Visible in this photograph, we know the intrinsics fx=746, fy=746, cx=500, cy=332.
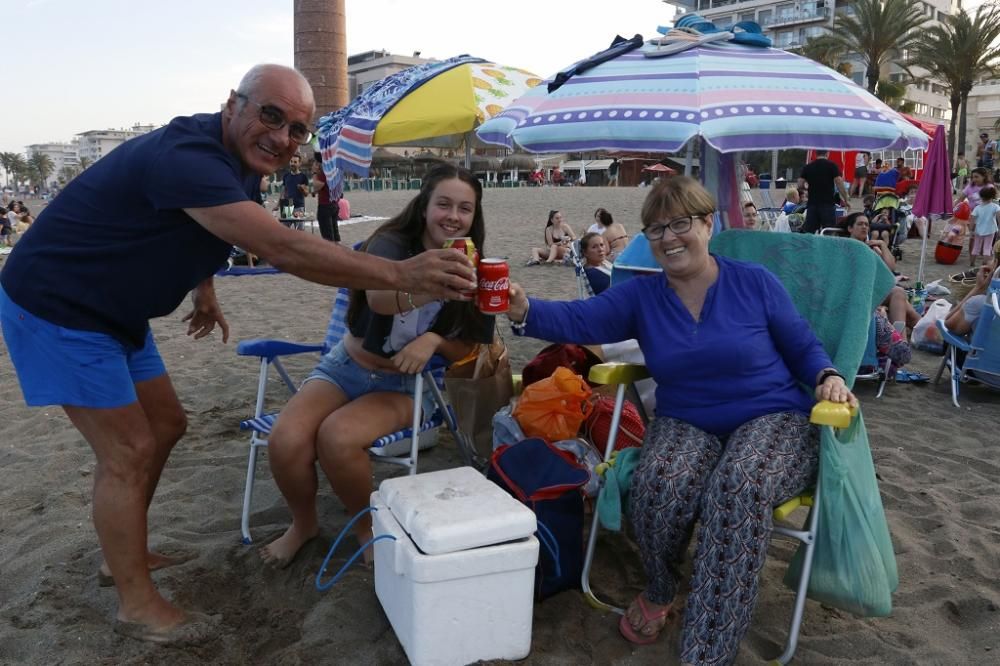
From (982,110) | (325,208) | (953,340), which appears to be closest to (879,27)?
(325,208)

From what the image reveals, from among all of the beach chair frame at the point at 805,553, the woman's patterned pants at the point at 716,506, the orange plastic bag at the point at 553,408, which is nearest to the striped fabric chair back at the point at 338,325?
the orange plastic bag at the point at 553,408

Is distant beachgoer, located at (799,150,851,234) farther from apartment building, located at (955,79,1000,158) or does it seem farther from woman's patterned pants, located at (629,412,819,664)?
apartment building, located at (955,79,1000,158)

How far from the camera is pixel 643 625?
2.28m

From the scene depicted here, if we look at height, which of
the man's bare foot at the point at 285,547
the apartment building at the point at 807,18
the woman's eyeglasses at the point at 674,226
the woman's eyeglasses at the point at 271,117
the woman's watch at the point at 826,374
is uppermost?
the apartment building at the point at 807,18

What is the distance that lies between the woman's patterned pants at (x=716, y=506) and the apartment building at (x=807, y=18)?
63.4m

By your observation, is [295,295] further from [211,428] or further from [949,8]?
[949,8]

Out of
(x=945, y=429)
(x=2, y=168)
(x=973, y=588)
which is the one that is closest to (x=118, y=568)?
(x=973, y=588)

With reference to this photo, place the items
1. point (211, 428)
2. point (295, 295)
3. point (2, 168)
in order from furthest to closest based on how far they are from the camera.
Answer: point (2, 168), point (295, 295), point (211, 428)

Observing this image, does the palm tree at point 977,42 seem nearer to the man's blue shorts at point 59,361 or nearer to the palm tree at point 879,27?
the palm tree at point 879,27

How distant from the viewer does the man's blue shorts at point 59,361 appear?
2.07 metres

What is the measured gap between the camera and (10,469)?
3.57 m

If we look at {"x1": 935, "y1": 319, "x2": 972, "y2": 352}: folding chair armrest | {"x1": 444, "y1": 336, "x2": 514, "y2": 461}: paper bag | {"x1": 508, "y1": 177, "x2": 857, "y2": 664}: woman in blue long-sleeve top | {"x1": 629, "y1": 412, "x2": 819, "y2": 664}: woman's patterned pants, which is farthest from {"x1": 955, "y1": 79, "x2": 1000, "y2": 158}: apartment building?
{"x1": 629, "y1": 412, "x2": 819, "y2": 664}: woman's patterned pants

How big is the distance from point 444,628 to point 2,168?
140906 millimetres

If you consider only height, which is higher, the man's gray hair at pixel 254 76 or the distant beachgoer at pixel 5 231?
the man's gray hair at pixel 254 76
